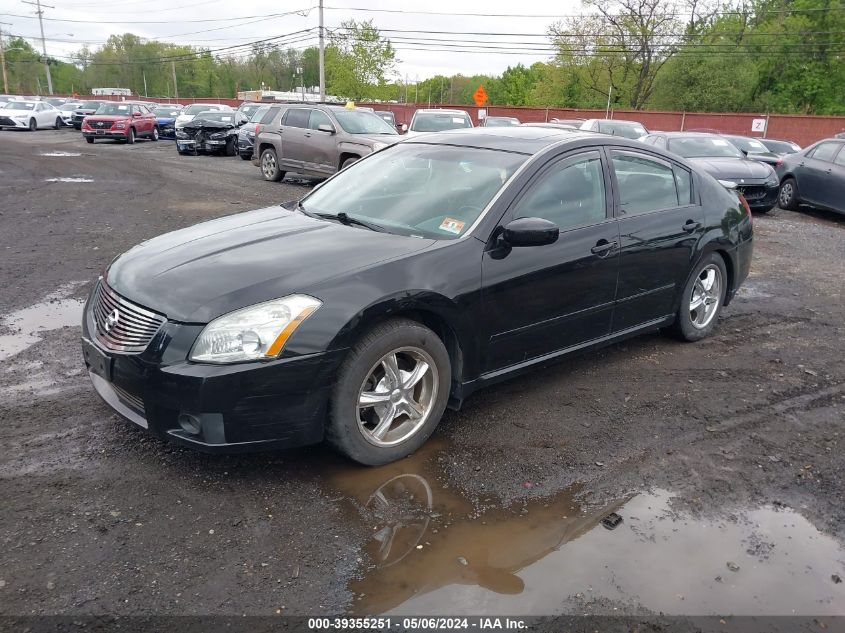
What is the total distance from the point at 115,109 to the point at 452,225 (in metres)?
29.3

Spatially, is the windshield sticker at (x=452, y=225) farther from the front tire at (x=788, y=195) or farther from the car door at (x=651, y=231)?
the front tire at (x=788, y=195)

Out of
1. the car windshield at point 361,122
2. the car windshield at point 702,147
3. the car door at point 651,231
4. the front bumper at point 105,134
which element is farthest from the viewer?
the front bumper at point 105,134

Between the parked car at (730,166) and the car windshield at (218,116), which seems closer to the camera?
the parked car at (730,166)

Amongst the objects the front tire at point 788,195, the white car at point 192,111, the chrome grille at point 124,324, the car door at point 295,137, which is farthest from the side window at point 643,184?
the white car at point 192,111

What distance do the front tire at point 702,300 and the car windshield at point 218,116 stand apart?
20913 millimetres

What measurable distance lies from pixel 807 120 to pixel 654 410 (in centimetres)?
3427

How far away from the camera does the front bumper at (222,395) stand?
3111 millimetres

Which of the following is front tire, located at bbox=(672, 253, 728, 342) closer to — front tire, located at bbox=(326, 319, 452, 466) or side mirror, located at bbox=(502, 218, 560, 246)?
side mirror, located at bbox=(502, 218, 560, 246)

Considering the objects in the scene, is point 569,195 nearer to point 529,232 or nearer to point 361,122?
point 529,232

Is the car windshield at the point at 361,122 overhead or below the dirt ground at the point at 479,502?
overhead

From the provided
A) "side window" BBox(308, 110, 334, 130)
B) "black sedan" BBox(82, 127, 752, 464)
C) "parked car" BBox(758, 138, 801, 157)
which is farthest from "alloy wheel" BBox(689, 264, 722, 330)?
"parked car" BBox(758, 138, 801, 157)

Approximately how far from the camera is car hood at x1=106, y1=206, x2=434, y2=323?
3283mm

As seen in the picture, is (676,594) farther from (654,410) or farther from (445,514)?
(654,410)

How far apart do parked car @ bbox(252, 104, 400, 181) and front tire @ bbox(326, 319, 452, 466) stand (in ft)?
34.9
